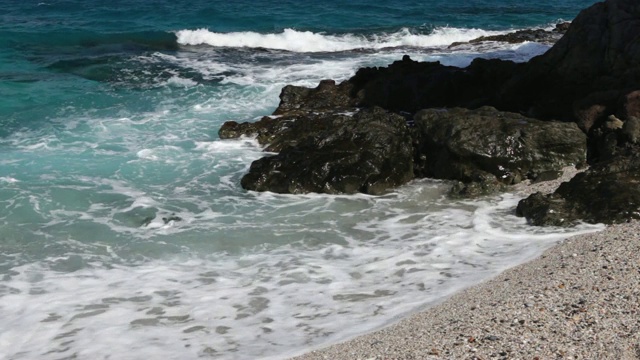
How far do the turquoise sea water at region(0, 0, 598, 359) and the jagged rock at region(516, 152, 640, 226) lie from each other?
1.09ft

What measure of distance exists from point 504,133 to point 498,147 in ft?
1.09

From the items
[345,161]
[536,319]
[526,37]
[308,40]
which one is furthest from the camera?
[308,40]

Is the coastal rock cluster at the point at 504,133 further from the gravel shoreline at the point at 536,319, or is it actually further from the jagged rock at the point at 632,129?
the gravel shoreline at the point at 536,319

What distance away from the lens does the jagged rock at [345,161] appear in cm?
1331

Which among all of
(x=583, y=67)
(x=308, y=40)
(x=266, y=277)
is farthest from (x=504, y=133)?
(x=308, y=40)

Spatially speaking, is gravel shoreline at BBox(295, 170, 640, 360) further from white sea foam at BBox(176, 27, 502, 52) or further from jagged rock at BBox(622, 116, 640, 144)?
white sea foam at BBox(176, 27, 502, 52)

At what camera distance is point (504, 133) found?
13.7 metres

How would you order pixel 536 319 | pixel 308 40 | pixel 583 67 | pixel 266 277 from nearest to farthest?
pixel 536 319
pixel 266 277
pixel 583 67
pixel 308 40

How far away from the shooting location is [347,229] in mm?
11672

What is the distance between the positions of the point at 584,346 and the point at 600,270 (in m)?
2.05

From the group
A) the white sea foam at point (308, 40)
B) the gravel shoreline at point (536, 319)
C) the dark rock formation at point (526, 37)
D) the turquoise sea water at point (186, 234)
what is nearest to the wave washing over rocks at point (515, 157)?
the gravel shoreline at point (536, 319)

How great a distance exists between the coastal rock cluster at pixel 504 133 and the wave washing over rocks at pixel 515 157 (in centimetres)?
3

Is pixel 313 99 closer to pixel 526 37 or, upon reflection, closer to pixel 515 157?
pixel 515 157

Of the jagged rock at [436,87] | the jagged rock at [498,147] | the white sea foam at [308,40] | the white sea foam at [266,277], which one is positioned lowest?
the white sea foam at [266,277]
